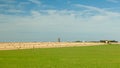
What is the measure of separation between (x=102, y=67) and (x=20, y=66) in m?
4.61

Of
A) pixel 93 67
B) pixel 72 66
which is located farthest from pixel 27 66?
pixel 93 67

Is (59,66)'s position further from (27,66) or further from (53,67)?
(27,66)

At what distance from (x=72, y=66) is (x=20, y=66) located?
2.95 metres

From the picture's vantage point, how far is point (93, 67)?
15367 millimetres

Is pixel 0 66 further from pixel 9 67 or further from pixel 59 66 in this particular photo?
pixel 59 66

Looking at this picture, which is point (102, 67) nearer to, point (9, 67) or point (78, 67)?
point (78, 67)

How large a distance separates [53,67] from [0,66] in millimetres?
3029

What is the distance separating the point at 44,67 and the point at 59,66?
0.93m

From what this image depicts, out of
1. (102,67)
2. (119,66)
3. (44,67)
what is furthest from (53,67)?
(119,66)

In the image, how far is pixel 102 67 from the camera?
50.6ft

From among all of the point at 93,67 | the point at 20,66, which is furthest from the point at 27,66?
the point at 93,67

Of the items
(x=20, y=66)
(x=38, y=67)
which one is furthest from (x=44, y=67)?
(x=20, y=66)

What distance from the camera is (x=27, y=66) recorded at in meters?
15.8

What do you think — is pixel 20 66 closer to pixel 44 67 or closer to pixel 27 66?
pixel 27 66
